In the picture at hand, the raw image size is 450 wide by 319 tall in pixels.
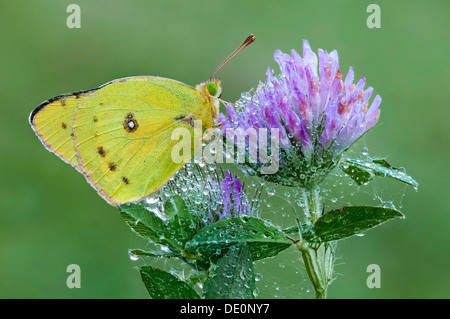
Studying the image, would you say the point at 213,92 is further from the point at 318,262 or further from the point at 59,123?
the point at 318,262

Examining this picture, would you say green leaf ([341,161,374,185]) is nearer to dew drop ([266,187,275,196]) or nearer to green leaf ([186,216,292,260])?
dew drop ([266,187,275,196])

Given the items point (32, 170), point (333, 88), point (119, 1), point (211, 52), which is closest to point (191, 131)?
point (333, 88)

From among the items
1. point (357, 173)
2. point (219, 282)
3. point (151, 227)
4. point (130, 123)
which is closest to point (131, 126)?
point (130, 123)

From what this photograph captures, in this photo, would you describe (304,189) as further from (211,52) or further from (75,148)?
(211,52)

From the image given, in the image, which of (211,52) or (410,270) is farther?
(211,52)

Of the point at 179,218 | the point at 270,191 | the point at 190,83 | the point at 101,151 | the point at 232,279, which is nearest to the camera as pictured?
the point at 232,279

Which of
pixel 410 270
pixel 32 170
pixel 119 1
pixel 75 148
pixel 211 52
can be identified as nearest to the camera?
pixel 75 148
